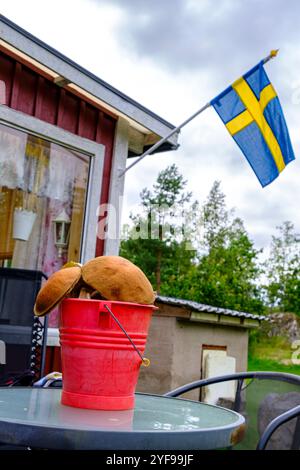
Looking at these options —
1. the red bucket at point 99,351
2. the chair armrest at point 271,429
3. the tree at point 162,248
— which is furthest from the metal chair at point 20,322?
the tree at point 162,248

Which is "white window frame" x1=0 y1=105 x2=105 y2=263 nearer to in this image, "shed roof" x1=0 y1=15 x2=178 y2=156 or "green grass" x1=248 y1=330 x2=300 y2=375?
"shed roof" x1=0 y1=15 x2=178 y2=156

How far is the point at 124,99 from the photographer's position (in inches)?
159

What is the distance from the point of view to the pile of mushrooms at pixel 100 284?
1.19 m

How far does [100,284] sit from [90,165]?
304 cm

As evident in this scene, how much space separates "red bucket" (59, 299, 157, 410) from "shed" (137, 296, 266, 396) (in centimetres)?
335

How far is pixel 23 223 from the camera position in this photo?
12.7ft

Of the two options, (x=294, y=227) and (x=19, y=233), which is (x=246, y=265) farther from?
(x=19, y=233)

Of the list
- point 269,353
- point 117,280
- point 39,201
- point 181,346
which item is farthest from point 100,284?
point 269,353

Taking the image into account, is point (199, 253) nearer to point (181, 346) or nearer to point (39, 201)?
point (181, 346)

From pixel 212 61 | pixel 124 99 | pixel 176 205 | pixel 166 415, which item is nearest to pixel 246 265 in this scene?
pixel 212 61

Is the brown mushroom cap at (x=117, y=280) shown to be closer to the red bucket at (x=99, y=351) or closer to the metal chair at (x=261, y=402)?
the red bucket at (x=99, y=351)

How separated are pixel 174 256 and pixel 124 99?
17.8 meters

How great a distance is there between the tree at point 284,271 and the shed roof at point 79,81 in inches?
492

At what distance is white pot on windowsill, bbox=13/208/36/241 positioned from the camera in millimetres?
3840
